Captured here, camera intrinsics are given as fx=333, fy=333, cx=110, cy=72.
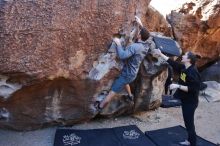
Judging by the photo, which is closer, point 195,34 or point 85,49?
point 85,49

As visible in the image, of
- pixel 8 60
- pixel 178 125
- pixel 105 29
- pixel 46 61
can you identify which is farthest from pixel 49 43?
pixel 178 125

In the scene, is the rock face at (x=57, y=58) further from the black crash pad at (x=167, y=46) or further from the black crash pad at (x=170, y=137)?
the black crash pad at (x=170, y=137)

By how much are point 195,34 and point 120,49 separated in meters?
4.88

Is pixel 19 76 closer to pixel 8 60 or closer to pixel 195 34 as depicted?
pixel 8 60

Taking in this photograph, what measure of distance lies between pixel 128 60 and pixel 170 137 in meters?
1.59

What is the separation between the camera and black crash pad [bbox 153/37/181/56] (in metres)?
5.92

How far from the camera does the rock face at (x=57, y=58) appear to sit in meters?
4.99

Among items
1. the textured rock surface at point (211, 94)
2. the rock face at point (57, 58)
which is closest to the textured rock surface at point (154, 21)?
the rock face at point (57, 58)

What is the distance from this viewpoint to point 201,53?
10.6m

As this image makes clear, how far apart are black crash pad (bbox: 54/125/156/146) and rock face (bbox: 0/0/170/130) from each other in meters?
0.35

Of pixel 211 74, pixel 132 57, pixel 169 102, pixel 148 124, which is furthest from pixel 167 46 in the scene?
pixel 211 74

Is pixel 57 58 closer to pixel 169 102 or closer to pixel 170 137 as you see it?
pixel 170 137

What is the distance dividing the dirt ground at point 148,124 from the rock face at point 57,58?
0.17 m

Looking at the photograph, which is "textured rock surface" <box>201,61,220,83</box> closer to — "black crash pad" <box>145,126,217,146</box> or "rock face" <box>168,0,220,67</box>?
"rock face" <box>168,0,220,67</box>
